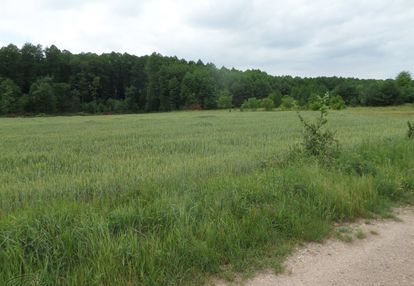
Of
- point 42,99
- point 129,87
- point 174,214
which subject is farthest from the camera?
point 129,87

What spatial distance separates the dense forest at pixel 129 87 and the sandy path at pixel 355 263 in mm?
72580

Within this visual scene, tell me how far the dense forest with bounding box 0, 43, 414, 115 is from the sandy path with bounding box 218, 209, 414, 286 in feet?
238

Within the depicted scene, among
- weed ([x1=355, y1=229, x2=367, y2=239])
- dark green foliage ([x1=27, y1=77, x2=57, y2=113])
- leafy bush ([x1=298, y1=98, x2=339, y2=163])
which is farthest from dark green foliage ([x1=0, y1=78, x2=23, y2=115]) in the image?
weed ([x1=355, y1=229, x2=367, y2=239])

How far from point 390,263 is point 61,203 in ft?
14.3

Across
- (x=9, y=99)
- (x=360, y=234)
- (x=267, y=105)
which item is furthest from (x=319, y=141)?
(x=267, y=105)

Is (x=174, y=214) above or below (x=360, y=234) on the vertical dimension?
above

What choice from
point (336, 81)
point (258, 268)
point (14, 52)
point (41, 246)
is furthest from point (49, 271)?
point (336, 81)

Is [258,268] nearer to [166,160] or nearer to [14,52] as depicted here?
[166,160]

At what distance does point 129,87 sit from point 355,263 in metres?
101

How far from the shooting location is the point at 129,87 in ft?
328

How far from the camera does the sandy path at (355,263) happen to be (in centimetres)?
334

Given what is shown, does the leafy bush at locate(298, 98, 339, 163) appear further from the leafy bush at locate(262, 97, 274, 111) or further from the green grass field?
the leafy bush at locate(262, 97, 274, 111)

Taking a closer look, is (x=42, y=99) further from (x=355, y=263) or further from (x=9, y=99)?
(x=355, y=263)

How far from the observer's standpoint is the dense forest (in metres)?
75.9
